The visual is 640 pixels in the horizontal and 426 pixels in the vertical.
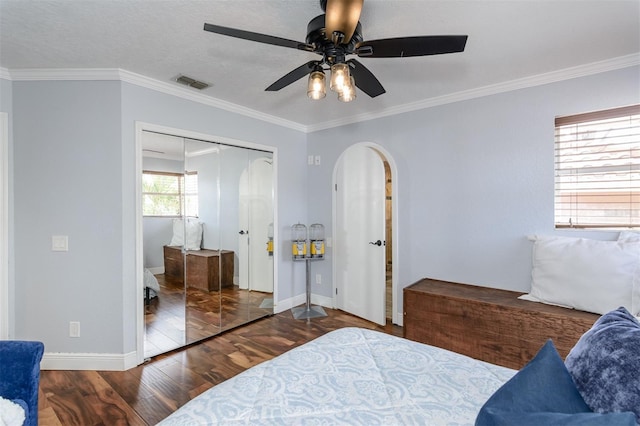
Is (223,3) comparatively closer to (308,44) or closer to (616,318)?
(308,44)

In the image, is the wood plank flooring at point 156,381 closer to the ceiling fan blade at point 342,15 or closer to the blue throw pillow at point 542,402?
the blue throw pillow at point 542,402

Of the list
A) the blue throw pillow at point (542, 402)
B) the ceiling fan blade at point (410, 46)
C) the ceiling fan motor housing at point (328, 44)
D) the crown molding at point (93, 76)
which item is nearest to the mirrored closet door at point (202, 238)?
the crown molding at point (93, 76)

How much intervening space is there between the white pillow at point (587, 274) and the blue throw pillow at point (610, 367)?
136cm

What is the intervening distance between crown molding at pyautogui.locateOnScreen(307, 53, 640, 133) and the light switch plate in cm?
307

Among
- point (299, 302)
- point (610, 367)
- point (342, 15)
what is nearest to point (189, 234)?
point (299, 302)

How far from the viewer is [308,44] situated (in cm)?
154

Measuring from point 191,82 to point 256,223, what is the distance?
160 centimetres

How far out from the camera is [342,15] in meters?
1.29

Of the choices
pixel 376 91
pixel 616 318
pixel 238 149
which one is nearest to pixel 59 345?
pixel 238 149

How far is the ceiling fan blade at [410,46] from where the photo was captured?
1.46 meters

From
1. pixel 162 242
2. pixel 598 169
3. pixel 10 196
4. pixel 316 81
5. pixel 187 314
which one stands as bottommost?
pixel 187 314

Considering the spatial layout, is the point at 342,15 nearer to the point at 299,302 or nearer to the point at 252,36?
the point at 252,36

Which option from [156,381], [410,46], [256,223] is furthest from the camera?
[256,223]

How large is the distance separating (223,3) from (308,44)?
0.57m
